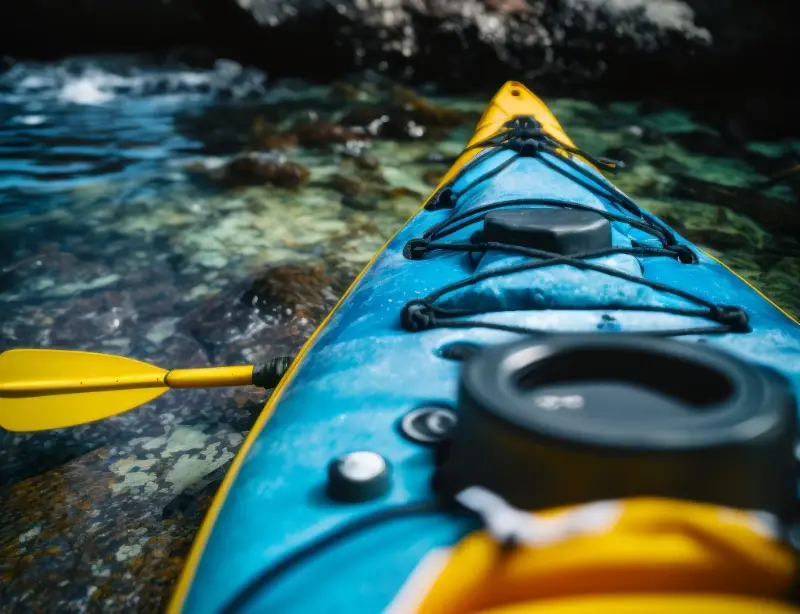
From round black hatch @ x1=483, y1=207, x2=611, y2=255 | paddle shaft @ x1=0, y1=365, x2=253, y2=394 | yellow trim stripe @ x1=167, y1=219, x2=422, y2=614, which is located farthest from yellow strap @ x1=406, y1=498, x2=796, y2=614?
paddle shaft @ x1=0, y1=365, x2=253, y2=394

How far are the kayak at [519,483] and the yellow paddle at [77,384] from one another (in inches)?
21.4

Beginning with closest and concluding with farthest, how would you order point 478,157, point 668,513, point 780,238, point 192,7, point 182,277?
point 668,513, point 478,157, point 182,277, point 780,238, point 192,7

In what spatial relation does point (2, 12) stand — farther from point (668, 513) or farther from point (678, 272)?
point (668, 513)

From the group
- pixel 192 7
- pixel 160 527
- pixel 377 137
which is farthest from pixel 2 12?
pixel 160 527

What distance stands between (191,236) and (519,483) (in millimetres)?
2965

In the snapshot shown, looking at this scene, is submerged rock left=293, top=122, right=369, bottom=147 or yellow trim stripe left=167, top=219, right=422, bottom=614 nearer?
yellow trim stripe left=167, top=219, right=422, bottom=614

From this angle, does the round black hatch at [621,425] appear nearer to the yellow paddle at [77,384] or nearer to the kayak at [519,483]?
the kayak at [519,483]

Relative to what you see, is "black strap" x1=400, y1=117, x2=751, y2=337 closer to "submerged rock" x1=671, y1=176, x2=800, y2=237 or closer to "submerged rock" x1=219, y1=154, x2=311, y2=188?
"submerged rock" x1=671, y1=176, x2=800, y2=237

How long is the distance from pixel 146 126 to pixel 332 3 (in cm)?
280

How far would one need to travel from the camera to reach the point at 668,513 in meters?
0.67

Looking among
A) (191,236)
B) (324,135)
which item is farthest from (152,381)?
(324,135)

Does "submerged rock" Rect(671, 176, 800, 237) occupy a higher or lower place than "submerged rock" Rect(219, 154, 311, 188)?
higher

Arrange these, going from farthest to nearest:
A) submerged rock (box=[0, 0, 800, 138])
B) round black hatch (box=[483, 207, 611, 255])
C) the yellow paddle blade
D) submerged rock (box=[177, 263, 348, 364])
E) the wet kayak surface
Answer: submerged rock (box=[0, 0, 800, 138]), submerged rock (box=[177, 263, 348, 364]), the yellow paddle blade, the wet kayak surface, round black hatch (box=[483, 207, 611, 255])

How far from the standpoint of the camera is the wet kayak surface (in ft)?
5.49
